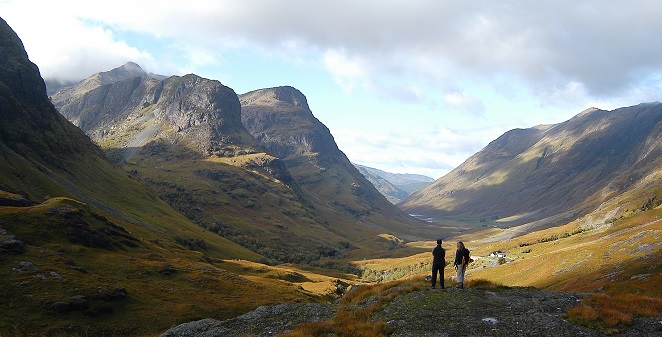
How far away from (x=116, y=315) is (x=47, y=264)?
15882 mm

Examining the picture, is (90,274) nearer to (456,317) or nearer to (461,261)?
(461,261)

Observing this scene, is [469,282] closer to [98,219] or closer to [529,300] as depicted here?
[529,300]

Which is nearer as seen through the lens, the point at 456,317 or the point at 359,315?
the point at 456,317

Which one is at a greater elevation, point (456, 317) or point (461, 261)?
point (461, 261)

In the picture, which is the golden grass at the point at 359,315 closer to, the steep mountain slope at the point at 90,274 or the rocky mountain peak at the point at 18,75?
the steep mountain slope at the point at 90,274

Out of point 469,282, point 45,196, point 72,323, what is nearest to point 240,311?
point 72,323

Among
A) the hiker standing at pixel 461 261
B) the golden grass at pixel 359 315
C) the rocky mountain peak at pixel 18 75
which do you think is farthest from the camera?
the rocky mountain peak at pixel 18 75

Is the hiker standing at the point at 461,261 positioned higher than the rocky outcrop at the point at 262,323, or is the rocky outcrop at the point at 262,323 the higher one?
the hiker standing at the point at 461,261

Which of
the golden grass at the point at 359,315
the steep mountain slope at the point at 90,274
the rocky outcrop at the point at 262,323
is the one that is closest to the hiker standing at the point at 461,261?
the golden grass at the point at 359,315

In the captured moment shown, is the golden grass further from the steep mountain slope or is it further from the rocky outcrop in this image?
the steep mountain slope

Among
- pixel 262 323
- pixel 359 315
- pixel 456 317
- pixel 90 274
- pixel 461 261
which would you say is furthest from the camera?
pixel 90 274

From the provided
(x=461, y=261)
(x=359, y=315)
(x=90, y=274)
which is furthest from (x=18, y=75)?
(x=461, y=261)

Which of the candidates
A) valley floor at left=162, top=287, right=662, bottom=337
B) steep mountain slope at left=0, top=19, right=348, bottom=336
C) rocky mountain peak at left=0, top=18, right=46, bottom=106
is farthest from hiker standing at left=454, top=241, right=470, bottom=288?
rocky mountain peak at left=0, top=18, right=46, bottom=106

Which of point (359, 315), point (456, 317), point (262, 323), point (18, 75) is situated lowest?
point (262, 323)
